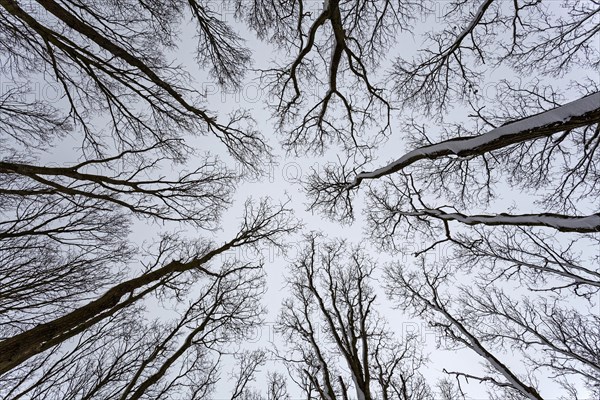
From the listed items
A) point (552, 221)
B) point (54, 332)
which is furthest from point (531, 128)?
point (54, 332)

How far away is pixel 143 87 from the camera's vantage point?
4.08m

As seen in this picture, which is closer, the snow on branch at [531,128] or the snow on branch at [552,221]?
the snow on branch at [531,128]

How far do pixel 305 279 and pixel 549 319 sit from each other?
730cm

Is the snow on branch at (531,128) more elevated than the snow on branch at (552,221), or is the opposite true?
the snow on branch at (531,128)

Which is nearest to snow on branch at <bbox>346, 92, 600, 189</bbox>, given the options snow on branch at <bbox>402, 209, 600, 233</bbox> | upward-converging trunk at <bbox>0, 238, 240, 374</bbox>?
snow on branch at <bbox>402, 209, 600, 233</bbox>

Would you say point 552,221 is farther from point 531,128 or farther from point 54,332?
point 54,332

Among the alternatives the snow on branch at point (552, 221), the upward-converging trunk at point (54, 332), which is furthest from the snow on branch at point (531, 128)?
the upward-converging trunk at point (54, 332)

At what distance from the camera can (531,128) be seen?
260 centimetres

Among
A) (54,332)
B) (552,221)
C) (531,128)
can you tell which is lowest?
(54,332)

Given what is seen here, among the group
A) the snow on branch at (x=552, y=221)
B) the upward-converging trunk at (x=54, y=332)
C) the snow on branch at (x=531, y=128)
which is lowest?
the upward-converging trunk at (x=54, y=332)

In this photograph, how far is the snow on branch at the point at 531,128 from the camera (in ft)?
7.50

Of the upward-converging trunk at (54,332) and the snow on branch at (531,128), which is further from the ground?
the snow on branch at (531,128)

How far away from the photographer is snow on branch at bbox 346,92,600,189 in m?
2.29

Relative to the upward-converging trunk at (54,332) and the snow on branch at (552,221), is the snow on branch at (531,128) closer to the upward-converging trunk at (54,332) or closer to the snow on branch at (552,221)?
→ the snow on branch at (552,221)
